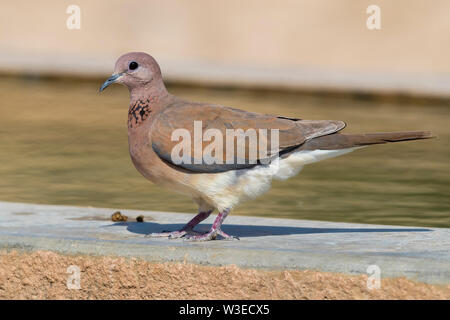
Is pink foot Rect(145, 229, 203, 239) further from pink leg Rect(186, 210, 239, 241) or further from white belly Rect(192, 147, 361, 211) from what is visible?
white belly Rect(192, 147, 361, 211)

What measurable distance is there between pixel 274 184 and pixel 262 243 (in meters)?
4.11

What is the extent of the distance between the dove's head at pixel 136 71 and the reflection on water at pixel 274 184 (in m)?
2.44

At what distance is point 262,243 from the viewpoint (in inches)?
220

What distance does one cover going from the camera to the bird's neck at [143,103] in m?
5.87

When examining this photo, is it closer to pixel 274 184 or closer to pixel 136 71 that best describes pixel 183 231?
pixel 136 71

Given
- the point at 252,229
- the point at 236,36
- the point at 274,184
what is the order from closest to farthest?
the point at 252,229 → the point at 274,184 → the point at 236,36

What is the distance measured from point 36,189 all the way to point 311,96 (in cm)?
691

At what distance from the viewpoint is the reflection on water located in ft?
27.8

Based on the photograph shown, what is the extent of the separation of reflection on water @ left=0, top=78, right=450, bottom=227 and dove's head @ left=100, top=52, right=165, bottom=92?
244 cm

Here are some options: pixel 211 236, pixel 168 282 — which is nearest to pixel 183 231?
pixel 211 236

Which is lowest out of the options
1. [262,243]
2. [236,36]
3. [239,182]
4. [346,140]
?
[262,243]

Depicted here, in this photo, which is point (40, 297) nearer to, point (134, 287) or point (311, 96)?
point (134, 287)

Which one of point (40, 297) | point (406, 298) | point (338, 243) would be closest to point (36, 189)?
point (40, 297)
